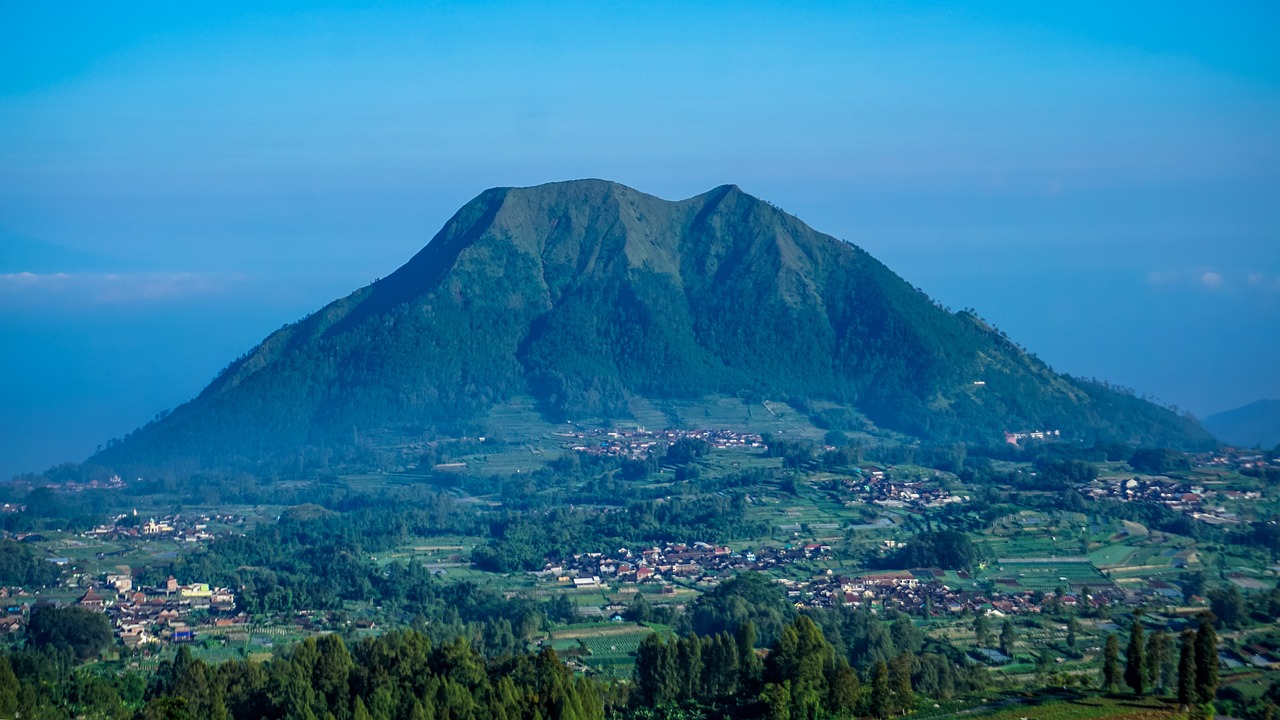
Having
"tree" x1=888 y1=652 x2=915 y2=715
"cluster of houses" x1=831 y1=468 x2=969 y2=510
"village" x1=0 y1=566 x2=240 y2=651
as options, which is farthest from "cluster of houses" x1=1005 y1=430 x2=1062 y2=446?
"tree" x1=888 y1=652 x2=915 y2=715

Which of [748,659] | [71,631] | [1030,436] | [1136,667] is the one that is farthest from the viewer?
[1030,436]

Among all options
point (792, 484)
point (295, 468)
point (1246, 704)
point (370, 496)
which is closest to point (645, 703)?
point (1246, 704)

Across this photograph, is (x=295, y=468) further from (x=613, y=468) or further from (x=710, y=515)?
(x=710, y=515)

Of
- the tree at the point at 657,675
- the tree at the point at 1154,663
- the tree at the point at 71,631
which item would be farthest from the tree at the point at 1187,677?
the tree at the point at 71,631

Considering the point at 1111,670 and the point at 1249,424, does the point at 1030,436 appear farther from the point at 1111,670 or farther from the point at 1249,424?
the point at 1111,670

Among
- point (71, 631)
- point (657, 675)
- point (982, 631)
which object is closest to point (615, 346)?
point (982, 631)
